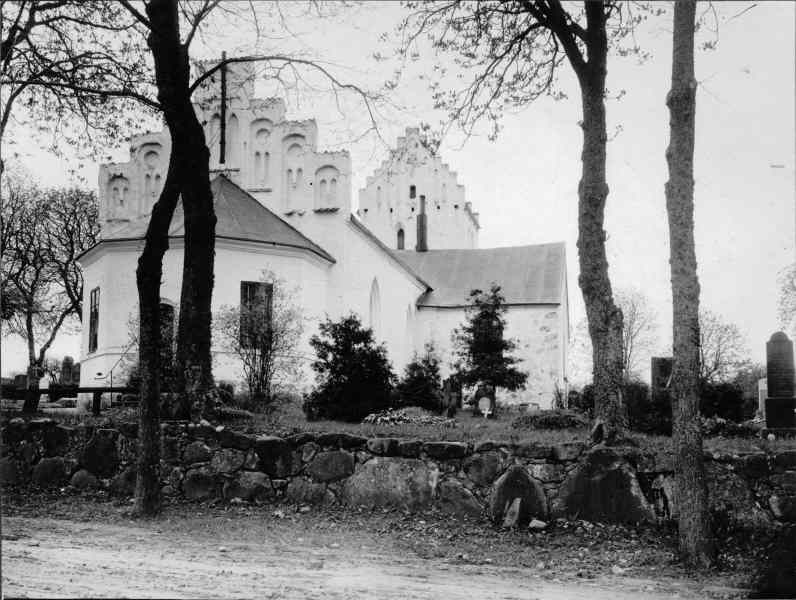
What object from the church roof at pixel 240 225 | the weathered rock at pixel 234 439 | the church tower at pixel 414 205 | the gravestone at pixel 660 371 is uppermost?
the church tower at pixel 414 205

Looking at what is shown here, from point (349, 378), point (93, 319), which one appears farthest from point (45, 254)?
point (349, 378)

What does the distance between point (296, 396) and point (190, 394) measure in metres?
12.2

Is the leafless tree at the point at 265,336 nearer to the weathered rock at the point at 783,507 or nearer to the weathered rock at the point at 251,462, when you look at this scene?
the weathered rock at the point at 251,462

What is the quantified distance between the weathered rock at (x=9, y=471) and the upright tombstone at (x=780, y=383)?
11430 mm

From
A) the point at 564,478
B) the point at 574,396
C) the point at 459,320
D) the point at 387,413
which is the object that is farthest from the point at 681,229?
the point at 459,320

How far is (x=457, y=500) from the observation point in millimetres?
10039

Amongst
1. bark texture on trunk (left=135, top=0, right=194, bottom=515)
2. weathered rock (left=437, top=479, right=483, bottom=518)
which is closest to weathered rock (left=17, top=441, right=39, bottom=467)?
bark texture on trunk (left=135, top=0, right=194, bottom=515)

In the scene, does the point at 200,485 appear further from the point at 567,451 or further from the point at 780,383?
the point at 780,383

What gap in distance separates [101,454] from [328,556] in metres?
4.83

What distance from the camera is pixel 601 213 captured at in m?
12.0

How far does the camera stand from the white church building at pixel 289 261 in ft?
85.5

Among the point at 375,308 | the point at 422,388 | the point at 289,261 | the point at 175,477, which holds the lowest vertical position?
the point at 175,477

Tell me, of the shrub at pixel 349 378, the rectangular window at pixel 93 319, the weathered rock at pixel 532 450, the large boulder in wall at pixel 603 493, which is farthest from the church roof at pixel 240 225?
the large boulder in wall at pixel 603 493

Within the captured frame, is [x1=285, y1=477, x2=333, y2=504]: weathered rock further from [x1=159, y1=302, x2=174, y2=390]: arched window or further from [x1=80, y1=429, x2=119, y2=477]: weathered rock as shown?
[x1=159, y1=302, x2=174, y2=390]: arched window
